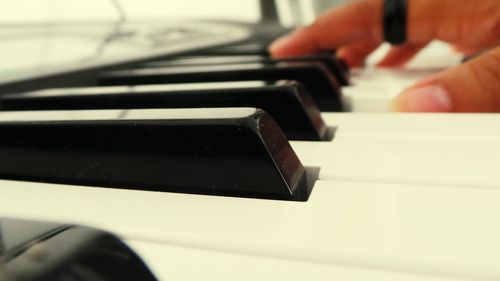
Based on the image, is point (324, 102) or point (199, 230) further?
point (324, 102)

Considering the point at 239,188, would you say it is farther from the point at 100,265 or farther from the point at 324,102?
the point at 324,102

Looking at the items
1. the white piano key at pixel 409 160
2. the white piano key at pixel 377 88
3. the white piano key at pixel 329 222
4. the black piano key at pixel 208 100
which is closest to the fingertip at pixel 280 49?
the white piano key at pixel 377 88

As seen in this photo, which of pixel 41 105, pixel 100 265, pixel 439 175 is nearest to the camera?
pixel 100 265

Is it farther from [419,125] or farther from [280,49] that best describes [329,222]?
[280,49]

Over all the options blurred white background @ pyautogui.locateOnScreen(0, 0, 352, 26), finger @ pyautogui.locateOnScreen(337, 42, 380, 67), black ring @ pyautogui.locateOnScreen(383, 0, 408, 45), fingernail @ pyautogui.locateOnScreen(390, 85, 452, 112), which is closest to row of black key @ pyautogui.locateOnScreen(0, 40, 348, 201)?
fingernail @ pyautogui.locateOnScreen(390, 85, 452, 112)

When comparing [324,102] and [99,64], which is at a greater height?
[99,64]

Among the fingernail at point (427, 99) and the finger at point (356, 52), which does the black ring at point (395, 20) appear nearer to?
the finger at point (356, 52)

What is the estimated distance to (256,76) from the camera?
2.07 ft

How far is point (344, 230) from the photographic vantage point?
0.85ft

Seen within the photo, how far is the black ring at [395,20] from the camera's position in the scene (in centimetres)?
78

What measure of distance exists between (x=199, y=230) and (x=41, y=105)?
1.18 feet

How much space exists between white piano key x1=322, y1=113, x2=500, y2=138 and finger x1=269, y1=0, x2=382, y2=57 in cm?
38

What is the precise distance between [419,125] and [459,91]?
3.5 inches

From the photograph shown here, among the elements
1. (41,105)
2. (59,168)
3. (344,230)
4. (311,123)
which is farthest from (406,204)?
(41,105)
